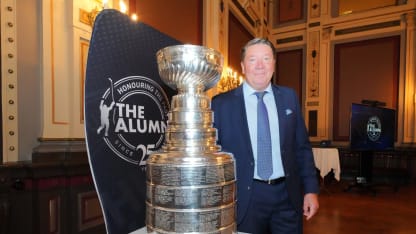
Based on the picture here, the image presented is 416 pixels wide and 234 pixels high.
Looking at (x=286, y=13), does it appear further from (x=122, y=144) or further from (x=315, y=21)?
(x=122, y=144)

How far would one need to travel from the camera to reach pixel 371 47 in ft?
23.7

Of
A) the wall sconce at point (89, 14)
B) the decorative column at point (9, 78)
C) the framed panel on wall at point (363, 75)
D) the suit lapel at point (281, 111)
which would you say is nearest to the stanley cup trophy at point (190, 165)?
the suit lapel at point (281, 111)

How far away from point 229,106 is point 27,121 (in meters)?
1.72

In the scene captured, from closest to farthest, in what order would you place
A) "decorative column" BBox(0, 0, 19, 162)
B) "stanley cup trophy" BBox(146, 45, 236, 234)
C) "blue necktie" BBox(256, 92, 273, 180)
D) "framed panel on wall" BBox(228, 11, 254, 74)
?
"stanley cup trophy" BBox(146, 45, 236, 234)
"blue necktie" BBox(256, 92, 273, 180)
"decorative column" BBox(0, 0, 19, 162)
"framed panel on wall" BBox(228, 11, 254, 74)

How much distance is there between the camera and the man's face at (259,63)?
1.14m

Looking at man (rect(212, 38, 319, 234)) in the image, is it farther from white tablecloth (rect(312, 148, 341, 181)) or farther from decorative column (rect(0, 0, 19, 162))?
white tablecloth (rect(312, 148, 341, 181))

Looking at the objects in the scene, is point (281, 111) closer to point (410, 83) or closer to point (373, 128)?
point (373, 128)

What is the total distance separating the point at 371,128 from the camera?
18.3 ft

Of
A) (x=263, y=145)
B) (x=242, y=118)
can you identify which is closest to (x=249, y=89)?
(x=242, y=118)

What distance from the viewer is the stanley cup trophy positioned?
560 millimetres

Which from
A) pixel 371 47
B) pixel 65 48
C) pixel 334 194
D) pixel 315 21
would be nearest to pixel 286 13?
pixel 315 21

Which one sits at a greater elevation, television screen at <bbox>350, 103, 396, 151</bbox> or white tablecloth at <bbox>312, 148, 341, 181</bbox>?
television screen at <bbox>350, 103, 396, 151</bbox>

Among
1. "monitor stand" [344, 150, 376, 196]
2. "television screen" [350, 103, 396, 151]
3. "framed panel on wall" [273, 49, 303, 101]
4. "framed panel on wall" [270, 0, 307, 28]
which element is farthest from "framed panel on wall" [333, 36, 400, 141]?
"monitor stand" [344, 150, 376, 196]

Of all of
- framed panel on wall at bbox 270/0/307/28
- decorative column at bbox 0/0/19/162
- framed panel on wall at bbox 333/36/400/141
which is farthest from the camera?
framed panel on wall at bbox 270/0/307/28
